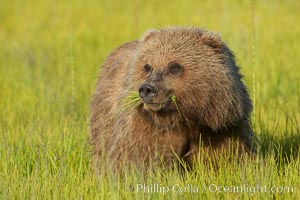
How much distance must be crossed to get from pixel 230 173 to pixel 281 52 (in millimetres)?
4691

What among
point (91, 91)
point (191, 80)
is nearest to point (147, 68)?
point (191, 80)

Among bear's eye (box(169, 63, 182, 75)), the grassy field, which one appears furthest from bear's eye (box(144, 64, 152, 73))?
the grassy field

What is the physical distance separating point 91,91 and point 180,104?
10.2 ft

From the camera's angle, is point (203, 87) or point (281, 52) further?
point (281, 52)

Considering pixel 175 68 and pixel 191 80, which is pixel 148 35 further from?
Answer: pixel 191 80

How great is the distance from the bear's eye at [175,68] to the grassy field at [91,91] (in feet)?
A: 2.39

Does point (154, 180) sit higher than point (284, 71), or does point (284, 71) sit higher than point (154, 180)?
point (284, 71)

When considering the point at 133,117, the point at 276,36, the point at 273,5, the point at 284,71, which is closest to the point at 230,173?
Answer: the point at 133,117

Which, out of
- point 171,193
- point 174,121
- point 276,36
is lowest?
point 171,193

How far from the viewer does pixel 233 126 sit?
5.70m

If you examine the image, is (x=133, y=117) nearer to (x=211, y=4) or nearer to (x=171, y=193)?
(x=171, y=193)

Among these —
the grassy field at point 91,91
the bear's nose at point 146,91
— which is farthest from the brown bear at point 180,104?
the grassy field at point 91,91

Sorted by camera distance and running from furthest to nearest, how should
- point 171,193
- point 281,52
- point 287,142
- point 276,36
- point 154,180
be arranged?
point 276,36
point 281,52
point 287,142
point 154,180
point 171,193

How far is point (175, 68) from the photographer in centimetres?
558
